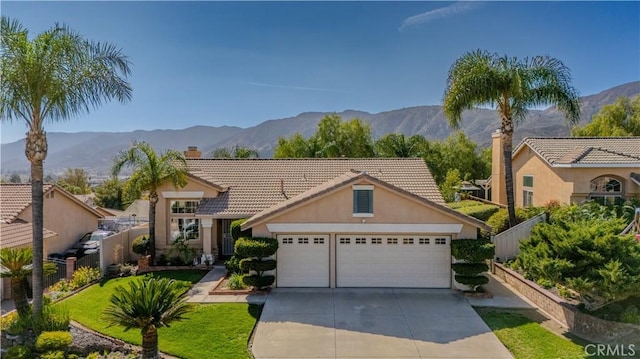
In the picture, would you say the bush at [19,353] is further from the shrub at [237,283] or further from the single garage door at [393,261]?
the single garage door at [393,261]

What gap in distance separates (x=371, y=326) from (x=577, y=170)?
16580mm

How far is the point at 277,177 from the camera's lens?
71.6 feet

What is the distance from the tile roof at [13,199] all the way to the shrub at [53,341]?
11.2m

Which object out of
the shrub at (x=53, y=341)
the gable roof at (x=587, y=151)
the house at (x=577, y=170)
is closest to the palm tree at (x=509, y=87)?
the gable roof at (x=587, y=151)

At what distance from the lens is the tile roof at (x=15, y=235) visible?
14.1 metres

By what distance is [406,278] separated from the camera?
14.8 metres

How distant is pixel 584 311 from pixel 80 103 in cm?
1648

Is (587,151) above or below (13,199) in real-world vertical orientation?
above

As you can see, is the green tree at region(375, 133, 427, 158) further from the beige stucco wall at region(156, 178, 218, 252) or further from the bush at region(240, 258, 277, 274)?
the bush at region(240, 258, 277, 274)

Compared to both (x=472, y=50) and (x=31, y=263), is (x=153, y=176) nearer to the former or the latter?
(x=31, y=263)

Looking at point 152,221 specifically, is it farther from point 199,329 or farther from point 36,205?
point 199,329

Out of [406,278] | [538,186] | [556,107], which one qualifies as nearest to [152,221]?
[406,278]

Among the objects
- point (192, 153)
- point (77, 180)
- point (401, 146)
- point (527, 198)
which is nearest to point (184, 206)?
point (192, 153)

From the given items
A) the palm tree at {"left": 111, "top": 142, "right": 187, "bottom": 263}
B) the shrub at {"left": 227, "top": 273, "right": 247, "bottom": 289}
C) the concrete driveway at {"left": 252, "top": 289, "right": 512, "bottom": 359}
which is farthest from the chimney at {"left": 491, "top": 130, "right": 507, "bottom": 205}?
the palm tree at {"left": 111, "top": 142, "right": 187, "bottom": 263}
